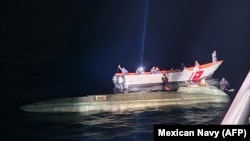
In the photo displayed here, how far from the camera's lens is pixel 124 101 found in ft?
7.41

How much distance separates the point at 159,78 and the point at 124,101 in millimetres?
236

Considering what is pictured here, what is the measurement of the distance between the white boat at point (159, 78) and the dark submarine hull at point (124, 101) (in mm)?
37

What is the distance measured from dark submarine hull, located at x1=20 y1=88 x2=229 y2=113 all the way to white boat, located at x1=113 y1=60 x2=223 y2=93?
0.12ft

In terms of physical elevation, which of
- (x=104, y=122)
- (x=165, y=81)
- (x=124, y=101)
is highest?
(x=165, y=81)

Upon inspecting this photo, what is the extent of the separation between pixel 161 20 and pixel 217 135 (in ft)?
2.35

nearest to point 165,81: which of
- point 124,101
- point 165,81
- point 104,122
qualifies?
point 165,81

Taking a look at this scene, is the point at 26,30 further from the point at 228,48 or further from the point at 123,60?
the point at 228,48

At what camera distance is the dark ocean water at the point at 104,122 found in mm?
2164

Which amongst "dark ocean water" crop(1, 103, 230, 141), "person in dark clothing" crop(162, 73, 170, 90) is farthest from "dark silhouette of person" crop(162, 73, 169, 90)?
"dark ocean water" crop(1, 103, 230, 141)

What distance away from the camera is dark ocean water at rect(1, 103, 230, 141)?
216cm

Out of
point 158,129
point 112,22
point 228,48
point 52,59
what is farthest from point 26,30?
point 228,48

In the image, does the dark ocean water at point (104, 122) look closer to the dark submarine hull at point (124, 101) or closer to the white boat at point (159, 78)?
the dark submarine hull at point (124, 101)

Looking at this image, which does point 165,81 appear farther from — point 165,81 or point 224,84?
point 224,84

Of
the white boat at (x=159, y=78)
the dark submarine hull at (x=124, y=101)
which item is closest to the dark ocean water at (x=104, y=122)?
the dark submarine hull at (x=124, y=101)
